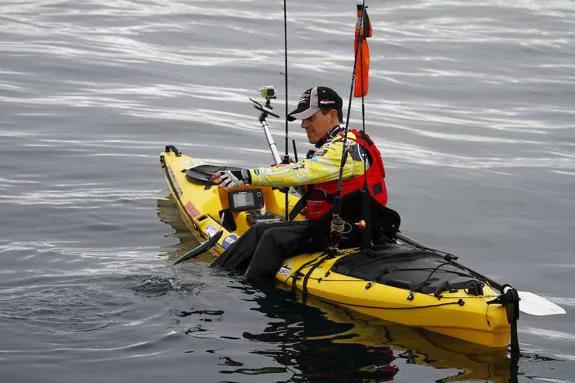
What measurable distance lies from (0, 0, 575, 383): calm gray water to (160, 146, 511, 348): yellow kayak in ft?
0.39

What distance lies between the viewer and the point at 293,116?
8.55 m

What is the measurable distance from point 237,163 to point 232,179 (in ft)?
17.9

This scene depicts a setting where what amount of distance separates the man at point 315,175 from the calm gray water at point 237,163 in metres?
0.36

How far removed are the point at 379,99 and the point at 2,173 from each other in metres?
7.04

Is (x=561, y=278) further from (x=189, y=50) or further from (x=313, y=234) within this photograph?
(x=189, y=50)

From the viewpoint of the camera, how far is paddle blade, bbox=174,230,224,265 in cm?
915

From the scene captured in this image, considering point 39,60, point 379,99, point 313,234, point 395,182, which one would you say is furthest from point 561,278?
point 39,60

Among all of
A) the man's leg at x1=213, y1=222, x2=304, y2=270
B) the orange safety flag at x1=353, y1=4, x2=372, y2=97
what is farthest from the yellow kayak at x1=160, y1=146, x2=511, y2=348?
the orange safety flag at x1=353, y1=4, x2=372, y2=97

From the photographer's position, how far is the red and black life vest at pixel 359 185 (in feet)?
27.4

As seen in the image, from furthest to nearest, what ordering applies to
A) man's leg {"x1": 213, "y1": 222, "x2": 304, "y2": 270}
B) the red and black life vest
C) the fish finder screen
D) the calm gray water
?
the fish finder screen < man's leg {"x1": 213, "y1": 222, "x2": 304, "y2": 270} < the red and black life vest < the calm gray water

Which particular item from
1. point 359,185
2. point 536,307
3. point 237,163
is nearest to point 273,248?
point 359,185

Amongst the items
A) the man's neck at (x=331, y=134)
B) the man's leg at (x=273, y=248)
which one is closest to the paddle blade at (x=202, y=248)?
the man's leg at (x=273, y=248)

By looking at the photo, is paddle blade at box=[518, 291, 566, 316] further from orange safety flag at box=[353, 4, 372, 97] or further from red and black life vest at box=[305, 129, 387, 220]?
orange safety flag at box=[353, 4, 372, 97]

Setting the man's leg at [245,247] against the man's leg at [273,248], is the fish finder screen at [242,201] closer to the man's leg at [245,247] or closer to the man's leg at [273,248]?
the man's leg at [245,247]
